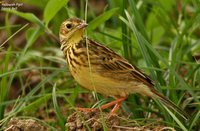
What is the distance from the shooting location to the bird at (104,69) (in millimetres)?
4988

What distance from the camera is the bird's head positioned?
5135mm

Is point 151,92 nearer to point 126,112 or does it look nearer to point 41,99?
point 126,112

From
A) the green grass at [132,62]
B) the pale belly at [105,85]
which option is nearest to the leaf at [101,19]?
the green grass at [132,62]

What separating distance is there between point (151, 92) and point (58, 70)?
35.9 inches

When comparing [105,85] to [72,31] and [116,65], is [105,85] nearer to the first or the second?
[116,65]

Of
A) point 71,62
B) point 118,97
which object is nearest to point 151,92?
point 118,97

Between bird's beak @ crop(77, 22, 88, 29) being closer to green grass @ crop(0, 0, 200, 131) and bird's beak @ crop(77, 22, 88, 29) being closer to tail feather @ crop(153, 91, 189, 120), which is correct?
green grass @ crop(0, 0, 200, 131)

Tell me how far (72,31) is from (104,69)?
374mm

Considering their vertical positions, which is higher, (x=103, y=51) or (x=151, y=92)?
(x=103, y=51)

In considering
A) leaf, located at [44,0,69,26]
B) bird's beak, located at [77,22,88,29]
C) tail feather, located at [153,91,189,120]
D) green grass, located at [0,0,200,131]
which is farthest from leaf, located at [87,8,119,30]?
tail feather, located at [153,91,189,120]

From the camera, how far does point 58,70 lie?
5660 mm

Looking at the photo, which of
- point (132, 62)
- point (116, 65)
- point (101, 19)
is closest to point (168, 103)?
point (116, 65)

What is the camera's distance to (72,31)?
5.18m

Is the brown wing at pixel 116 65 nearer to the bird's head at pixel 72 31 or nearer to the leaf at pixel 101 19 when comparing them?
the bird's head at pixel 72 31
